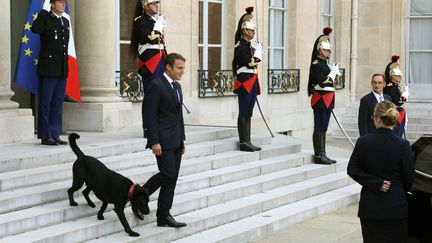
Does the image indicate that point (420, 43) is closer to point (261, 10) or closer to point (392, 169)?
point (261, 10)

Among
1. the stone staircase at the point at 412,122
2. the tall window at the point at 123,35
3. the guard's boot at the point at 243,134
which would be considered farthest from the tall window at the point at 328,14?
the guard's boot at the point at 243,134

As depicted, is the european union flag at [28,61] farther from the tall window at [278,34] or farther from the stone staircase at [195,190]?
the tall window at [278,34]

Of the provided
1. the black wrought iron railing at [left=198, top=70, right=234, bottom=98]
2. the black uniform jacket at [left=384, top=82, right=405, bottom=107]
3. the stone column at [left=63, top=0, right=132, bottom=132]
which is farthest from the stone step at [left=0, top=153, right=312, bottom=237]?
the black wrought iron railing at [left=198, top=70, right=234, bottom=98]

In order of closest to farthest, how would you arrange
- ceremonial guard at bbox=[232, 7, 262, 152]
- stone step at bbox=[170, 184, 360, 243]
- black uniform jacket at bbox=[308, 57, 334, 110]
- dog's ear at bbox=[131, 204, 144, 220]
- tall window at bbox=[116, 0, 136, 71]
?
1. dog's ear at bbox=[131, 204, 144, 220]
2. stone step at bbox=[170, 184, 360, 243]
3. ceremonial guard at bbox=[232, 7, 262, 152]
4. black uniform jacket at bbox=[308, 57, 334, 110]
5. tall window at bbox=[116, 0, 136, 71]

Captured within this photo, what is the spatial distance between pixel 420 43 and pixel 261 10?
21.7 feet

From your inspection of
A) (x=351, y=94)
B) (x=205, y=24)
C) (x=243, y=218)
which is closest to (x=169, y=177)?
(x=243, y=218)

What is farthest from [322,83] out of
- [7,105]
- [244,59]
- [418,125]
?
[418,125]

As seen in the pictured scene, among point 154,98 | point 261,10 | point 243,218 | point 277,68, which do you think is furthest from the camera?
point 277,68

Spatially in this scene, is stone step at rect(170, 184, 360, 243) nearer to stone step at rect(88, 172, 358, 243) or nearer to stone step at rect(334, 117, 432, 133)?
stone step at rect(88, 172, 358, 243)

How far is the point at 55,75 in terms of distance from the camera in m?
10.5

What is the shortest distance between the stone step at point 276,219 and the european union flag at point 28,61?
3108mm

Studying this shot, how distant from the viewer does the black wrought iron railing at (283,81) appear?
1881 centimetres

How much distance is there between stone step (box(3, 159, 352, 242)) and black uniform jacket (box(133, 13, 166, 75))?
1.94m

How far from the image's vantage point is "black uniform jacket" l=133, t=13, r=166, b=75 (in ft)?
37.9
